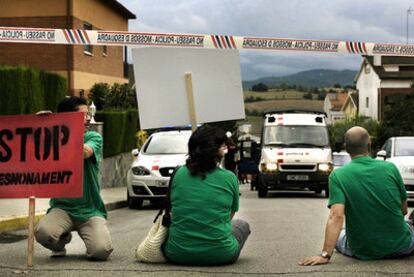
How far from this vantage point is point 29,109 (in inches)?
797

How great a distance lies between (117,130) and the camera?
89.5 ft

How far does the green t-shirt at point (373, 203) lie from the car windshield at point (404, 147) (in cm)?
1202

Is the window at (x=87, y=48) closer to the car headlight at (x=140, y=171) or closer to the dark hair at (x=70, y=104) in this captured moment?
the car headlight at (x=140, y=171)

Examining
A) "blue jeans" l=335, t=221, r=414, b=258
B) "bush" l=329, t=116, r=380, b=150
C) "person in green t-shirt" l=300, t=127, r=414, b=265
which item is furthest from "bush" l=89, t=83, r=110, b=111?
"bush" l=329, t=116, r=380, b=150

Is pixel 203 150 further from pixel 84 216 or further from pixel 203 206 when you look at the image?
pixel 84 216

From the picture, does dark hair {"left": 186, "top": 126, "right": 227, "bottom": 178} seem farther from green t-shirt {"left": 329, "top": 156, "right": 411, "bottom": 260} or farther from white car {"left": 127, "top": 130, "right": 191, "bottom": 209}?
white car {"left": 127, "top": 130, "right": 191, "bottom": 209}

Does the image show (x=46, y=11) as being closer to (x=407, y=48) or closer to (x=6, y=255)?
(x=407, y=48)

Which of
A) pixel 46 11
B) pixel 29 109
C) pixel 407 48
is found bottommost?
pixel 29 109

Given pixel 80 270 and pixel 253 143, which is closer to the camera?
pixel 80 270

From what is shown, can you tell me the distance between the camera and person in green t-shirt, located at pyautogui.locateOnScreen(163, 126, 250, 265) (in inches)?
256

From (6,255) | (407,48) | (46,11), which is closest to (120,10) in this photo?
(46,11)

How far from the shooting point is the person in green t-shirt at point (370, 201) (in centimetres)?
664

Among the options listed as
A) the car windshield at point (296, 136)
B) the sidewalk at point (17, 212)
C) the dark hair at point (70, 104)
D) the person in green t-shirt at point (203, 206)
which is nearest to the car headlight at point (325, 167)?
the car windshield at point (296, 136)

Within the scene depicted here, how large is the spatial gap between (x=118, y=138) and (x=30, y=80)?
7357 mm
